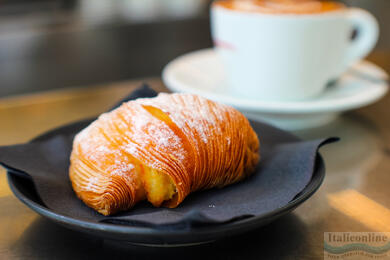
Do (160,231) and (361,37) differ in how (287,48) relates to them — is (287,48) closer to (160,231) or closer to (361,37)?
(361,37)

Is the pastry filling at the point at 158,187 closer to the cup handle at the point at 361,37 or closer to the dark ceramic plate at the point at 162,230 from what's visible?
the dark ceramic plate at the point at 162,230

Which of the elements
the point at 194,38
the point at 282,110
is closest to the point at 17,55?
the point at 194,38

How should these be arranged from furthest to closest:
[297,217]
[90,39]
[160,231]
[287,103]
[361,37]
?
[90,39]
[361,37]
[287,103]
[297,217]
[160,231]

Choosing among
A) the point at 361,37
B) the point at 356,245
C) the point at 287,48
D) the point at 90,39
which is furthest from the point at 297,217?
the point at 90,39

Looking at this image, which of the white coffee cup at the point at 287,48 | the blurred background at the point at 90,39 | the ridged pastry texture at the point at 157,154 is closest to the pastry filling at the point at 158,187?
the ridged pastry texture at the point at 157,154

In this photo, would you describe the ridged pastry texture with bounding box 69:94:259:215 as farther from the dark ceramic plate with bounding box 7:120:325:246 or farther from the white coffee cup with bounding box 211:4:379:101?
the white coffee cup with bounding box 211:4:379:101

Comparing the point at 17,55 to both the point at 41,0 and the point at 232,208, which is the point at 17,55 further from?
the point at 232,208

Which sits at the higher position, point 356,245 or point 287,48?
point 287,48

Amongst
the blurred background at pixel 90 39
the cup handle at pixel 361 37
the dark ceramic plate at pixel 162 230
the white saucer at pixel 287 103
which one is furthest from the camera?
the blurred background at pixel 90 39
